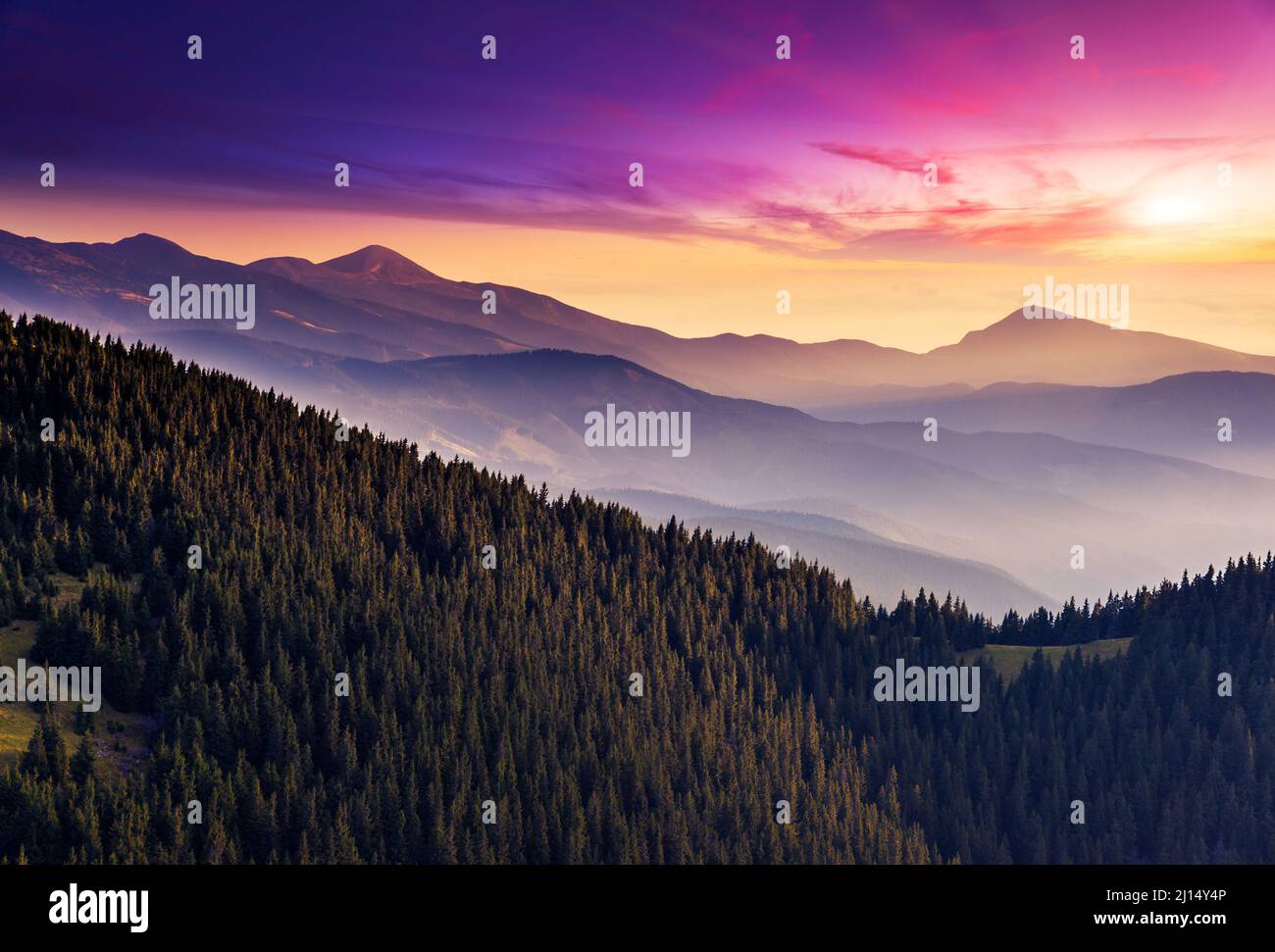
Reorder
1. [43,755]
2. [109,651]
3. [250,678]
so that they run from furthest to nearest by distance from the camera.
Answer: [250,678], [109,651], [43,755]

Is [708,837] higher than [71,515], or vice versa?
[71,515]

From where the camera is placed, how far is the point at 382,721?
623ft

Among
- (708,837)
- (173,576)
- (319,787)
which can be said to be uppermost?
(173,576)

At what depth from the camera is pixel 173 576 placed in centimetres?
19762

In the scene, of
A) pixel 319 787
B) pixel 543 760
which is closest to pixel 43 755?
pixel 319 787
